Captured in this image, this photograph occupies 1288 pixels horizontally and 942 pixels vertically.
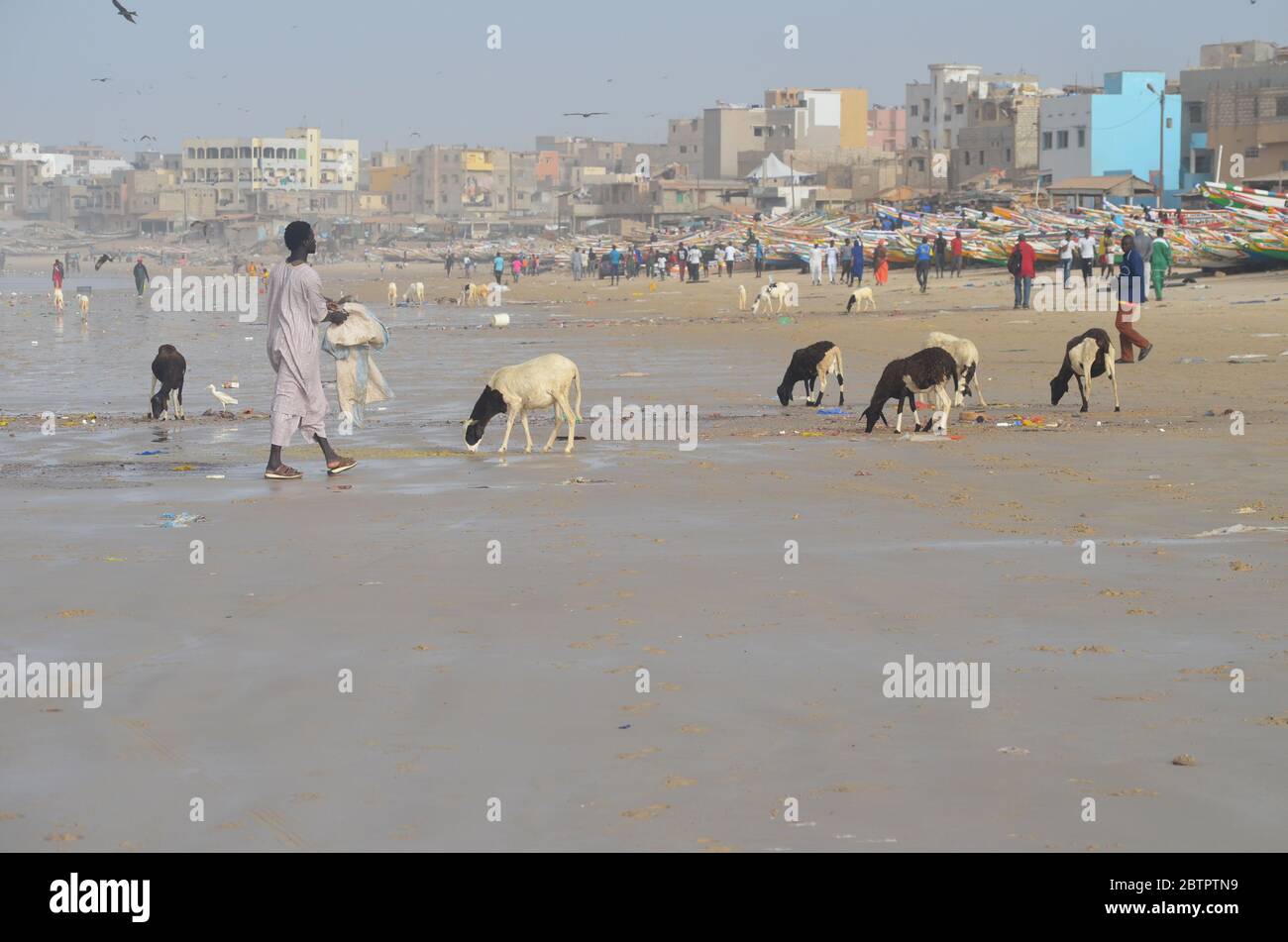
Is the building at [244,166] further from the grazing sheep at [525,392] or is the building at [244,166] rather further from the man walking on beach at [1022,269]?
the grazing sheep at [525,392]

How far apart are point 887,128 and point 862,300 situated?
143 m

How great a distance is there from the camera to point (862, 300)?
38.4 meters

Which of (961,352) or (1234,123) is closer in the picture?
(961,352)

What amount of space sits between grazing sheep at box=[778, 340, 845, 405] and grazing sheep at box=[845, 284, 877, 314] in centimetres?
1883

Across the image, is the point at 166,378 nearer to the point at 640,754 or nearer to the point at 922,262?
the point at 640,754

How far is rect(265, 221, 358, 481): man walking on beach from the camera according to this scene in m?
12.2

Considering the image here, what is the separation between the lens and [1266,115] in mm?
75750

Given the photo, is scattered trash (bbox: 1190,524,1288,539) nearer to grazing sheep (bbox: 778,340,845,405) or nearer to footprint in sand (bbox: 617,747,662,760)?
footprint in sand (bbox: 617,747,662,760)

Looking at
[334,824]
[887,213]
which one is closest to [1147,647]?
[334,824]

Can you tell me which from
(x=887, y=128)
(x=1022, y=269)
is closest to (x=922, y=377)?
(x=1022, y=269)

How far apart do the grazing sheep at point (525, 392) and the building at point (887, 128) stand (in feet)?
507

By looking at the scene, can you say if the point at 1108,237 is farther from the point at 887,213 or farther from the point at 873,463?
the point at 873,463

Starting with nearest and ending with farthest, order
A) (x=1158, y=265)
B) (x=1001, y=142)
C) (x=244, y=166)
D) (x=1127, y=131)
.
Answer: (x=1158, y=265), (x=1127, y=131), (x=1001, y=142), (x=244, y=166)
